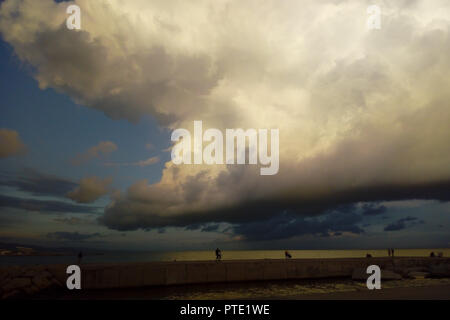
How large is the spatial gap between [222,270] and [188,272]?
191 inches

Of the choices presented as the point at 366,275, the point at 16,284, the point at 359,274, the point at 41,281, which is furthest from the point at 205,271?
the point at 366,275

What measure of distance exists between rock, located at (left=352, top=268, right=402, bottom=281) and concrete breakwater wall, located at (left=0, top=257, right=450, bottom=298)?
12.4 inches

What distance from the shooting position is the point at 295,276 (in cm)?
4325

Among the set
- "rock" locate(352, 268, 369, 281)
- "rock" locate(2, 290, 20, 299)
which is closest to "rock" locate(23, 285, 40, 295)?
"rock" locate(2, 290, 20, 299)

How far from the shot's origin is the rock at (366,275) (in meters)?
39.9

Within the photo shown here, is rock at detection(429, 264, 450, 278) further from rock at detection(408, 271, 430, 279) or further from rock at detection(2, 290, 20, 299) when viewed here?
rock at detection(2, 290, 20, 299)

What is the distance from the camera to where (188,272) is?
37.4 meters

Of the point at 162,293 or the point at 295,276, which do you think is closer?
the point at 162,293

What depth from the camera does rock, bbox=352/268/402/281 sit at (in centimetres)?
3988
